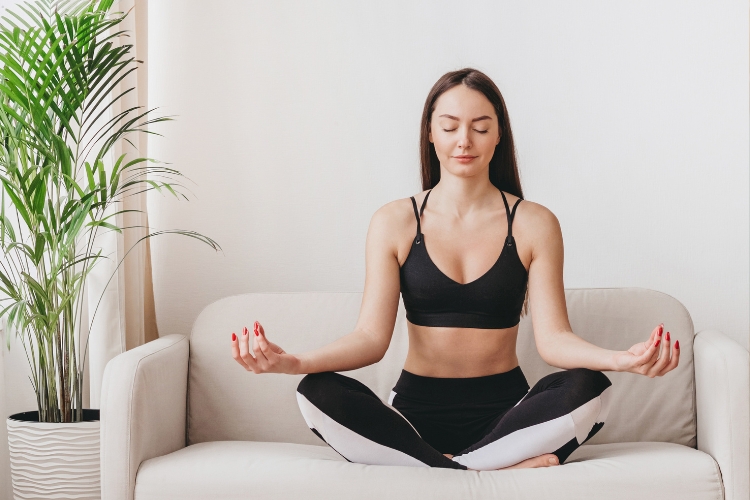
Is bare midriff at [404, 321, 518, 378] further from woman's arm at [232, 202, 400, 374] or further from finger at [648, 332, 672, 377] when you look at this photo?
finger at [648, 332, 672, 377]

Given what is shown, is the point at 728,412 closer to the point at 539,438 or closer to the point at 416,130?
the point at 539,438

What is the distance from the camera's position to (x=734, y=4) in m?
2.62

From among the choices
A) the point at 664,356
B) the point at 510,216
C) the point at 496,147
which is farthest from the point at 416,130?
the point at 664,356

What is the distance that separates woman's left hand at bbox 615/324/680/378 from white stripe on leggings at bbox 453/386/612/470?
13 cm

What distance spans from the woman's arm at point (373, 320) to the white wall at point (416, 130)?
2.44ft

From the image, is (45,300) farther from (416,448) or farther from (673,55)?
(673,55)

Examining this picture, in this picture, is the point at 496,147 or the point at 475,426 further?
the point at 496,147

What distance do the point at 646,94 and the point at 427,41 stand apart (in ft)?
2.52

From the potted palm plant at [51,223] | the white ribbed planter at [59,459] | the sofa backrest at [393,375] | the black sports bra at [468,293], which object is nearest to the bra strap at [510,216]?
the black sports bra at [468,293]

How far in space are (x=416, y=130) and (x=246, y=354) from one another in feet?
4.67

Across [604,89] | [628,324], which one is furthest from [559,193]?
[628,324]

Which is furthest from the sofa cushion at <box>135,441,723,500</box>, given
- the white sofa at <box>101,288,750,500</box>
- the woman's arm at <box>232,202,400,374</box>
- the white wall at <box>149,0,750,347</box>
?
the white wall at <box>149,0,750,347</box>

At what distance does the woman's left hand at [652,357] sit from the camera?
1.50 m

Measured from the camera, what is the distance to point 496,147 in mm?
2066
